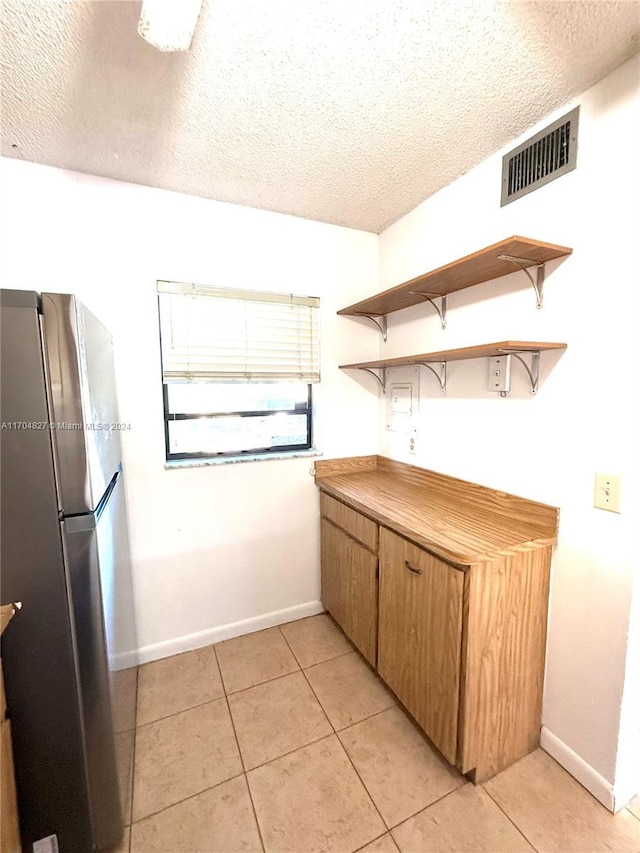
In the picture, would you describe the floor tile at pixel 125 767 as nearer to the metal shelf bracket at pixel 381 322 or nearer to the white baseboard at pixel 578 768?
the white baseboard at pixel 578 768

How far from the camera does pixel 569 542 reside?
136cm

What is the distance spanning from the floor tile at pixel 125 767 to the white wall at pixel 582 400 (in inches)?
62.8

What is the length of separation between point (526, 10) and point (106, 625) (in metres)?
2.15

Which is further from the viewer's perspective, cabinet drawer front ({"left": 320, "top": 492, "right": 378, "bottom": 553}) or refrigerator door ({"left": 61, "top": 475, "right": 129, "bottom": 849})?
cabinet drawer front ({"left": 320, "top": 492, "right": 378, "bottom": 553})

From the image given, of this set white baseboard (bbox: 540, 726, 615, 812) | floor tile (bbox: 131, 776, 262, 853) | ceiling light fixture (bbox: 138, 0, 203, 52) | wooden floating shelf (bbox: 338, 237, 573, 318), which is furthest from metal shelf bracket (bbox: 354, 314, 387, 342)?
floor tile (bbox: 131, 776, 262, 853)

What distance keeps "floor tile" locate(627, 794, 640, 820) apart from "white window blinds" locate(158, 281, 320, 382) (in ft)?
7.28

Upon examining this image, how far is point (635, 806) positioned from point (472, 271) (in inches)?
81.5

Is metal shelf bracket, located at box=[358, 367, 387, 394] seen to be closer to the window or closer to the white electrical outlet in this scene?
the window

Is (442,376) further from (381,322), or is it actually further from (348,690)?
(348,690)

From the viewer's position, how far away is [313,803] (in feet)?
4.25

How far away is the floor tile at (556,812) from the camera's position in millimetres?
1171

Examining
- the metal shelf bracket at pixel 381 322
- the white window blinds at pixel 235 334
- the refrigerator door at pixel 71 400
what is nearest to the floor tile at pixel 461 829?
the refrigerator door at pixel 71 400

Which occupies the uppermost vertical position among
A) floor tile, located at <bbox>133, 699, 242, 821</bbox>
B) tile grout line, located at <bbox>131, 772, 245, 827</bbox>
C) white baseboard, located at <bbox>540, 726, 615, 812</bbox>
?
white baseboard, located at <bbox>540, 726, 615, 812</bbox>

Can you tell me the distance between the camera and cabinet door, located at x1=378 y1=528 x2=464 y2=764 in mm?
1305
